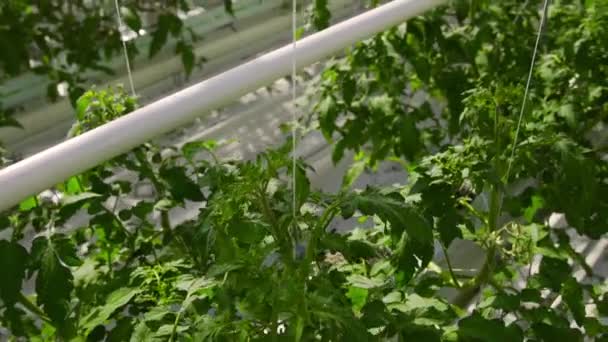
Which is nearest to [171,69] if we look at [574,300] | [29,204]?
[29,204]

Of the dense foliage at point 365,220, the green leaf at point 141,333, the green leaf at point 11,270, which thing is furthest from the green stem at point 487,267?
the green leaf at point 11,270

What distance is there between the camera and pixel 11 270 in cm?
89

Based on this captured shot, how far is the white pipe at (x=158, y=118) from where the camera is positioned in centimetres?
64

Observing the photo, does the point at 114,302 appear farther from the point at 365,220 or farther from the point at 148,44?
the point at 148,44

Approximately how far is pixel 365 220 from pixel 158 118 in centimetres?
63

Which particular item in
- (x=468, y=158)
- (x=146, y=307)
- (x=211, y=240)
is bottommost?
(x=146, y=307)

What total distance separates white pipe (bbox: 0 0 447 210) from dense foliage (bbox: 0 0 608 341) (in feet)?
0.34

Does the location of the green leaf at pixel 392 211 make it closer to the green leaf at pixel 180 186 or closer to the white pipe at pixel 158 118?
the white pipe at pixel 158 118

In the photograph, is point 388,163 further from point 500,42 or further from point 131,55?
point 131,55

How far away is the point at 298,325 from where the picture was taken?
29.9 inches

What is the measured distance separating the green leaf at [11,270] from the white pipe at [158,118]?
28 cm

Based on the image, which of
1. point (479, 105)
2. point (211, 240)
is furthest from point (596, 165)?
point (211, 240)

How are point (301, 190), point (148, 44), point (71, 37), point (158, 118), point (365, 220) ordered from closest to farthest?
point (158, 118)
point (301, 190)
point (365, 220)
point (71, 37)
point (148, 44)

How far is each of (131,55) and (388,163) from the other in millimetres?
858
